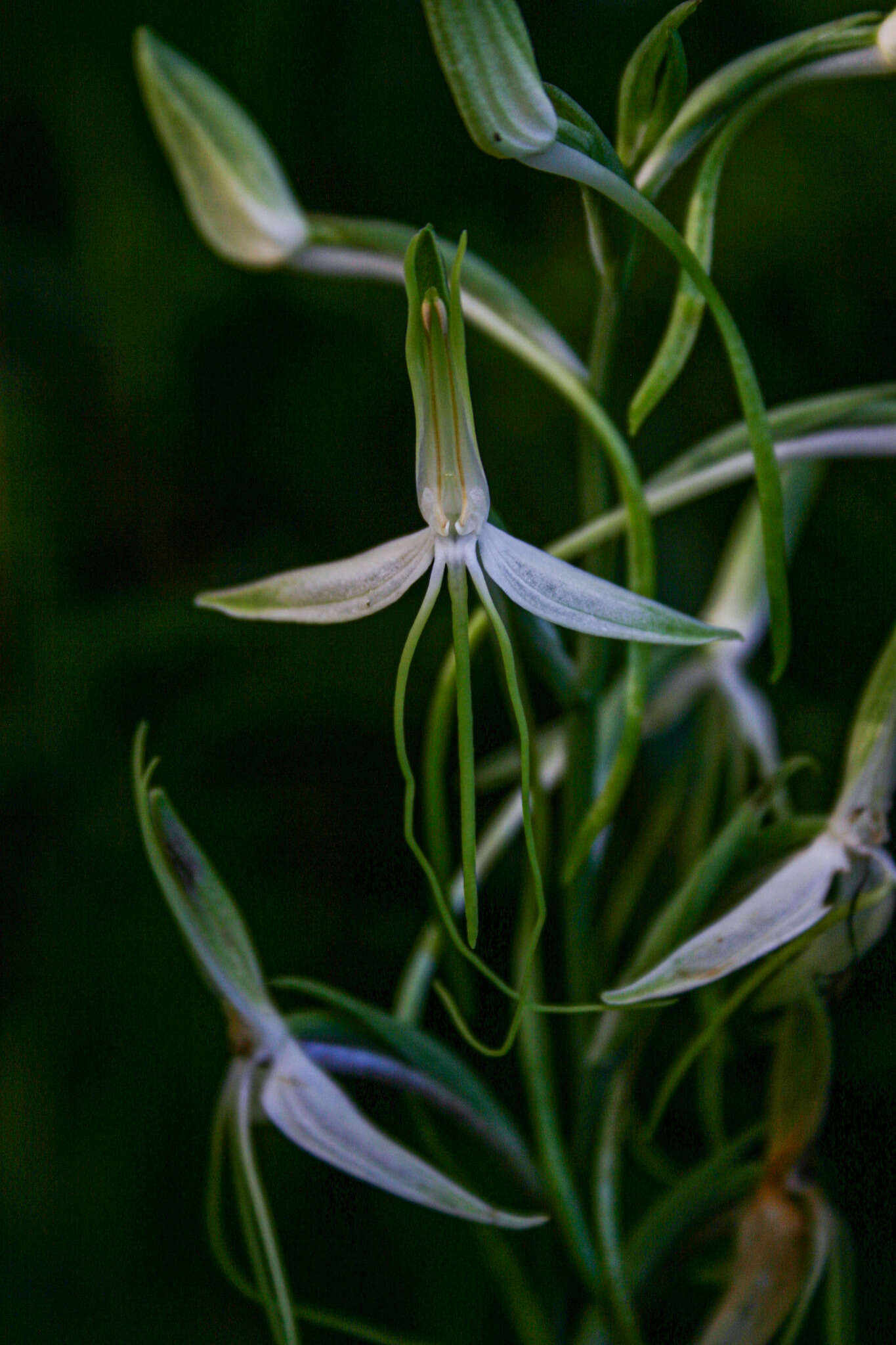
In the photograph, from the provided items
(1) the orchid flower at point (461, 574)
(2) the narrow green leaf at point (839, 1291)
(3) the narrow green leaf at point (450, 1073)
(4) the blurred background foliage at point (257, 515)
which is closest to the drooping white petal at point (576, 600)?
(1) the orchid flower at point (461, 574)

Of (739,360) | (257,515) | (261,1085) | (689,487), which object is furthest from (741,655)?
(257,515)

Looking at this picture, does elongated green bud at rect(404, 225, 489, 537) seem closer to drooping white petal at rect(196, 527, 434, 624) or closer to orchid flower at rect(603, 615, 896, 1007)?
drooping white petal at rect(196, 527, 434, 624)

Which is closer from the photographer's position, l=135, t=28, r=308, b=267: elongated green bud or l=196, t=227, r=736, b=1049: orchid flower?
l=196, t=227, r=736, b=1049: orchid flower

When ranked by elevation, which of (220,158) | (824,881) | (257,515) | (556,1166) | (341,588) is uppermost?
(220,158)

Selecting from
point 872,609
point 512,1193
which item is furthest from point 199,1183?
point 872,609

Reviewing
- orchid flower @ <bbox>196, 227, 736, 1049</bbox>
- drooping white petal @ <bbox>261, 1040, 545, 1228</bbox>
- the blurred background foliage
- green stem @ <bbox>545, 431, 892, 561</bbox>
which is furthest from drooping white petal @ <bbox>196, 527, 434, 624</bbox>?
the blurred background foliage

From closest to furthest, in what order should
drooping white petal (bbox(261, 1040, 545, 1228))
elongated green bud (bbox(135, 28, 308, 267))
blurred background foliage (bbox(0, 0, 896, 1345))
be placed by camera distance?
drooping white petal (bbox(261, 1040, 545, 1228)) → elongated green bud (bbox(135, 28, 308, 267)) → blurred background foliage (bbox(0, 0, 896, 1345))

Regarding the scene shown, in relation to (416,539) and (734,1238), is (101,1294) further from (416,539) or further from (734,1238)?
(416,539)

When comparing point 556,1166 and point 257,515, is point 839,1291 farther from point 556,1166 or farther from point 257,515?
point 257,515
